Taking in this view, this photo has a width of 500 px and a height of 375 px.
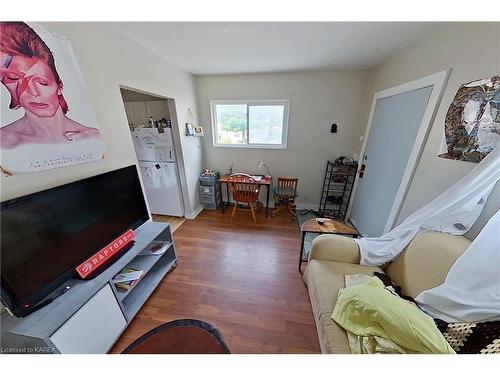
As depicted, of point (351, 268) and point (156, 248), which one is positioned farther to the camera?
point (156, 248)

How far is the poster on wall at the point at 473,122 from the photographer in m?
0.96

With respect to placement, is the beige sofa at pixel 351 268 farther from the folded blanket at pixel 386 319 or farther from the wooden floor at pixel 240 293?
the wooden floor at pixel 240 293

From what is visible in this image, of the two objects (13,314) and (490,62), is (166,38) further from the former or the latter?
(490,62)

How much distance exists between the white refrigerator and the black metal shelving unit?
2.48 metres

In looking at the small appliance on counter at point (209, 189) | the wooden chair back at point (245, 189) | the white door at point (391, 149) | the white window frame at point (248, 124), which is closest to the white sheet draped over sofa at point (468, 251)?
the white door at point (391, 149)

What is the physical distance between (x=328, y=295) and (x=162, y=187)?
2.58 metres

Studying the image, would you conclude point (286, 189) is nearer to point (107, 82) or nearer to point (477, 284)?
point (477, 284)

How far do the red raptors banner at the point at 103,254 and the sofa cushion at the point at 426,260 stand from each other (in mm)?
2088

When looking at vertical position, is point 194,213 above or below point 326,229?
below

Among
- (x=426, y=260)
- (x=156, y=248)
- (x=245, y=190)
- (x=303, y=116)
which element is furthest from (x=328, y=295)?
(x=303, y=116)

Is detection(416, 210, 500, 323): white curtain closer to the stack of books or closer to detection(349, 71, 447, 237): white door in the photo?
detection(349, 71, 447, 237): white door

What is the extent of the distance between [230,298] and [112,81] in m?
2.12

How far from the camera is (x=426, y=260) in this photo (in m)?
1.08
